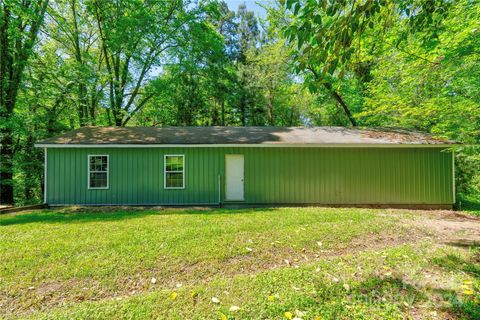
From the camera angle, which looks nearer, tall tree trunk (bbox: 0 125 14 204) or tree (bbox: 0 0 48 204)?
tree (bbox: 0 0 48 204)

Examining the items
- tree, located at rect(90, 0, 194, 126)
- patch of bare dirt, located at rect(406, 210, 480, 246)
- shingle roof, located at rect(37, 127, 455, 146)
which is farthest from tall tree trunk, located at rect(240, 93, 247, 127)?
patch of bare dirt, located at rect(406, 210, 480, 246)

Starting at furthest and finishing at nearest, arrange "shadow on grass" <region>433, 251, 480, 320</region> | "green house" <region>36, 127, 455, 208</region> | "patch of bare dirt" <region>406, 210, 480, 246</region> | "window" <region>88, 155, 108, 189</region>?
"window" <region>88, 155, 108, 189</region>, "green house" <region>36, 127, 455, 208</region>, "patch of bare dirt" <region>406, 210, 480, 246</region>, "shadow on grass" <region>433, 251, 480, 320</region>

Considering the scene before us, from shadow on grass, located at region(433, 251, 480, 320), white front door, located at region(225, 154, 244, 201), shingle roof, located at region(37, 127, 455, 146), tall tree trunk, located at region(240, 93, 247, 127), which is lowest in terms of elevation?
shadow on grass, located at region(433, 251, 480, 320)

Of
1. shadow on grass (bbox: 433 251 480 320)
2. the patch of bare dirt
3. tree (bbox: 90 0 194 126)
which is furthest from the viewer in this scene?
tree (bbox: 90 0 194 126)

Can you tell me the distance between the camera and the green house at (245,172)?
29.2 ft

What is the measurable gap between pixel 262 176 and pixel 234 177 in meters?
1.06

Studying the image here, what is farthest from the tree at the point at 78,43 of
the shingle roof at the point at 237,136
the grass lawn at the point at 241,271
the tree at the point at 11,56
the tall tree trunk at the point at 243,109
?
the grass lawn at the point at 241,271

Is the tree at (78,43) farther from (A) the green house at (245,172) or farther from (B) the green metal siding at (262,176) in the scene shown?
(B) the green metal siding at (262,176)

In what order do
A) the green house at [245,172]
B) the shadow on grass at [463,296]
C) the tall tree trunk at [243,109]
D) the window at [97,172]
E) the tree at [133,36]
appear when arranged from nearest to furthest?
the shadow on grass at [463,296], the green house at [245,172], the window at [97,172], the tree at [133,36], the tall tree trunk at [243,109]

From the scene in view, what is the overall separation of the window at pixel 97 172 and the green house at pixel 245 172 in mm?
33

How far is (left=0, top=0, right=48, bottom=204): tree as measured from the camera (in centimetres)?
1044

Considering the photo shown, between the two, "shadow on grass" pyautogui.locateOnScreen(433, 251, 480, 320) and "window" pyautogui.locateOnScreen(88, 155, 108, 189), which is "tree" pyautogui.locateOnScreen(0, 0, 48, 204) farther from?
"shadow on grass" pyautogui.locateOnScreen(433, 251, 480, 320)

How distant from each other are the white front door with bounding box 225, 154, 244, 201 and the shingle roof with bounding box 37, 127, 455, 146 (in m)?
0.66

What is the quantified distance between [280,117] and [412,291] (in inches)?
745
